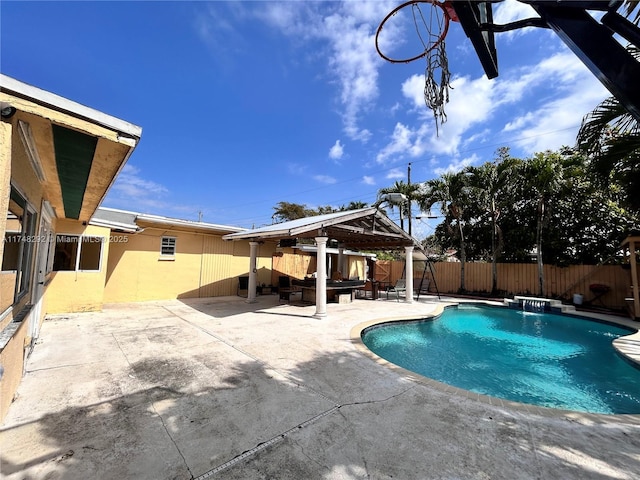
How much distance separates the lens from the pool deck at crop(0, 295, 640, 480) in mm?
2293

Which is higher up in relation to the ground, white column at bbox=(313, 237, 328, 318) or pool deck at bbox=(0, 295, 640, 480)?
white column at bbox=(313, 237, 328, 318)

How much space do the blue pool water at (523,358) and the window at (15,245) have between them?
6459 millimetres

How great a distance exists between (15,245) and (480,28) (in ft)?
20.3

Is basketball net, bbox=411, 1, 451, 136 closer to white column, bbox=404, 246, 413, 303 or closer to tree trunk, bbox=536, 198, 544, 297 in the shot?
white column, bbox=404, 246, 413, 303

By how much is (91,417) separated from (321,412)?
8.42ft

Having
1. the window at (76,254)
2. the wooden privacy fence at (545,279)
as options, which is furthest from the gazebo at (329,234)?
the wooden privacy fence at (545,279)

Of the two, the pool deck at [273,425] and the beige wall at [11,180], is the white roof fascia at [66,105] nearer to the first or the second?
the beige wall at [11,180]

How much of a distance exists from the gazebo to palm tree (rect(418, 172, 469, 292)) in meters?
5.99

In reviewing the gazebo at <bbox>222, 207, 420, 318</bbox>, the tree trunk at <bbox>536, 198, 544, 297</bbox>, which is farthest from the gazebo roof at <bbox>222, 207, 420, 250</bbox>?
the tree trunk at <bbox>536, 198, 544, 297</bbox>

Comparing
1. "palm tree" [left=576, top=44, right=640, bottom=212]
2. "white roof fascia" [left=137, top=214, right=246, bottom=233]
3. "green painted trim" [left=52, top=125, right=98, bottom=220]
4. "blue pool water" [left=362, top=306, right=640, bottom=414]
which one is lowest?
"blue pool water" [left=362, top=306, right=640, bottom=414]

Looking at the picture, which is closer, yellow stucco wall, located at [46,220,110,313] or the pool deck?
the pool deck

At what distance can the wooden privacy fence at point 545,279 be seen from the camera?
1263 centimetres

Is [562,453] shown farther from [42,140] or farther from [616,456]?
[42,140]

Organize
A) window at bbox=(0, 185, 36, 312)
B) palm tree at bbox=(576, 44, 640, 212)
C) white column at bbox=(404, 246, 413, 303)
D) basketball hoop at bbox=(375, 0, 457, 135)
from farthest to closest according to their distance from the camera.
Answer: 1. white column at bbox=(404, 246, 413, 303)
2. palm tree at bbox=(576, 44, 640, 212)
3. basketball hoop at bbox=(375, 0, 457, 135)
4. window at bbox=(0, 185, 36, 312)
